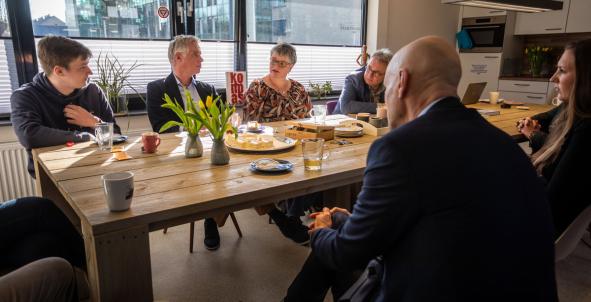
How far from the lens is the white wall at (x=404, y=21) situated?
484 centimetres

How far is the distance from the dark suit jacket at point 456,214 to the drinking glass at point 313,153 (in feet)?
2.11

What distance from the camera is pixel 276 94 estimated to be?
9.23ft

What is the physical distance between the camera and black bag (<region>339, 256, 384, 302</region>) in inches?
41.6

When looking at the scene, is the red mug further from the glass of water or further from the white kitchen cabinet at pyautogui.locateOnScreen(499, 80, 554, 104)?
the white kitchen cabinet at pyautogui.locateOnScreen(499, 80, 554, 104)

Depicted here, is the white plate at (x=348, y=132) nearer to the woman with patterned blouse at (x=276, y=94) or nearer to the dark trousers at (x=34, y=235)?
the woman with patterned blouse at (x=276, y=94)

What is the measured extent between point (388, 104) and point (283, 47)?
182cm

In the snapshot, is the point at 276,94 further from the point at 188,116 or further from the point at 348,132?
the point at 188,116

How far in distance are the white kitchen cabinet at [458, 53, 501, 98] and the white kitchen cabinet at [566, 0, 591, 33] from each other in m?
0.78

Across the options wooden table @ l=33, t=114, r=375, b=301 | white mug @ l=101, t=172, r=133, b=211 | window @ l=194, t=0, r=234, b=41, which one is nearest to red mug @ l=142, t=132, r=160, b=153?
wooden table @ l=33, t=114, r=375, b=301

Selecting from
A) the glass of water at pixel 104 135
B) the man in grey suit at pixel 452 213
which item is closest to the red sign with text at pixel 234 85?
the glass of water at pixel 104 135

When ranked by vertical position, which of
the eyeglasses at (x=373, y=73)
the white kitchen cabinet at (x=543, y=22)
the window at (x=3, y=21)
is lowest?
the eyeglasses at (x=373, y=73)

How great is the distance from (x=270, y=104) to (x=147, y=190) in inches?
62.9

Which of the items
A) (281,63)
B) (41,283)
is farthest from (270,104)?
(41,283)

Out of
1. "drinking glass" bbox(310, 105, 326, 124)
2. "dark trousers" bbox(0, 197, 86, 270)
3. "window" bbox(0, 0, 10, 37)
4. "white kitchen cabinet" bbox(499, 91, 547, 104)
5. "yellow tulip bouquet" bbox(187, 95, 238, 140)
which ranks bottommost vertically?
"dark trousers" bbox(0, 197, 86, 270)
